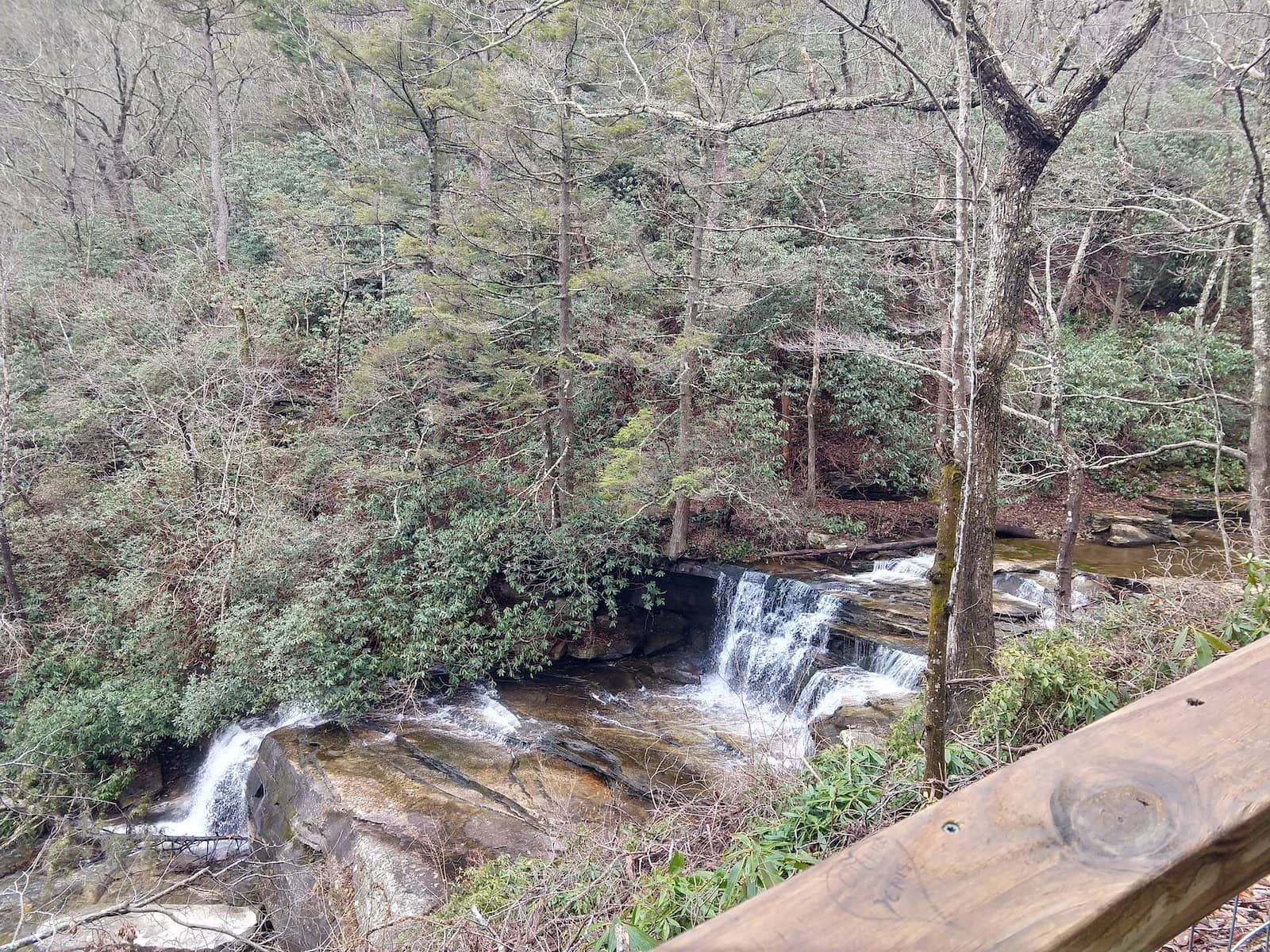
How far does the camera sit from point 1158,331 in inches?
549

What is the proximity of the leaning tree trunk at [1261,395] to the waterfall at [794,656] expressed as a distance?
3553 millimetres

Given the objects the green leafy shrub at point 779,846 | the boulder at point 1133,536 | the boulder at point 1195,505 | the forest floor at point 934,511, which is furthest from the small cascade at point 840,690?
the boulder at point 1195,505

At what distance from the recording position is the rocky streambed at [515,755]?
246 inches

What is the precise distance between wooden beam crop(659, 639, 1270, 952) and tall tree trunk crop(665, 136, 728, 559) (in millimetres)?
9012

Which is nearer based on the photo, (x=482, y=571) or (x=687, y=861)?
(x=687, y=861)

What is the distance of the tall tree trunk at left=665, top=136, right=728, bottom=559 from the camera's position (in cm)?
989

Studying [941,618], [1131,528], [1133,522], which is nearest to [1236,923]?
[941,618]

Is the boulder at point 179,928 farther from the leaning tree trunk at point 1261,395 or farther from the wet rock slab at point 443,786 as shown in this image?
the leaning tree trunk at point 1261,395

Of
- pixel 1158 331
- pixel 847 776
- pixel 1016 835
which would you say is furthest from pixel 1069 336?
pixel 1016 835

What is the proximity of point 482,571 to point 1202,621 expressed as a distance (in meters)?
8.59

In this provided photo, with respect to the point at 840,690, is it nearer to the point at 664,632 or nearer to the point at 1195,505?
the point at 664,632

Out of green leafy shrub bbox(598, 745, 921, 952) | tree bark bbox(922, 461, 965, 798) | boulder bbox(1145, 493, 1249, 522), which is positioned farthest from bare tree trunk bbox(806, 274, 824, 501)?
tree bark bbox(922, 461, 965, 798)

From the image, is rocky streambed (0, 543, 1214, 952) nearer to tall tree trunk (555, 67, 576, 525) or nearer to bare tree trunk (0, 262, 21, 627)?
tall tree trunk (555, 67, 576, 525)

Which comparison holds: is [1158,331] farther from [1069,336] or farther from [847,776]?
[847,776]
